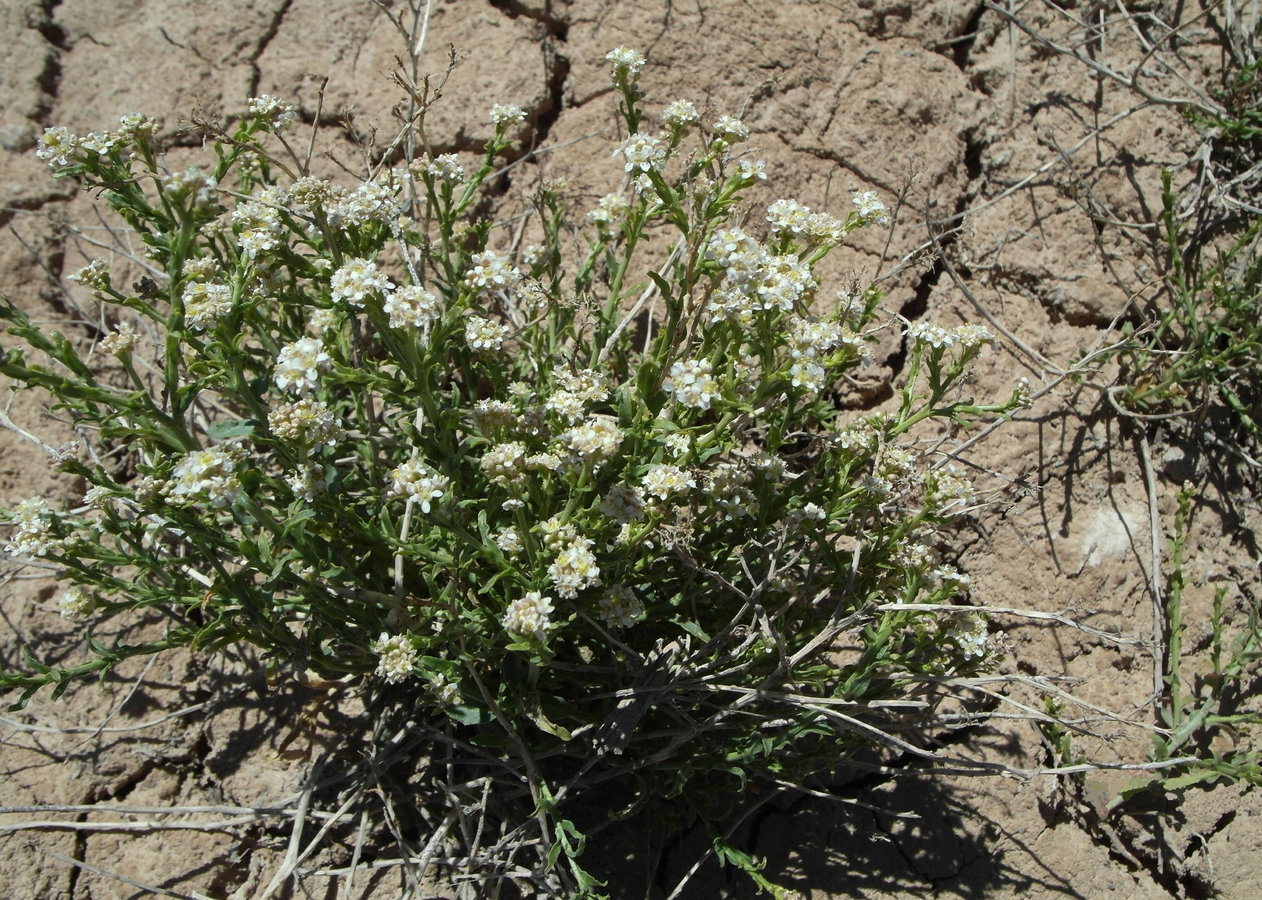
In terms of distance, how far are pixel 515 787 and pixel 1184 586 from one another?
2.40 metres

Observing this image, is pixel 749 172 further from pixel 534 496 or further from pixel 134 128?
pixel 134 128

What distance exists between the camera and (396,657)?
2373 mm

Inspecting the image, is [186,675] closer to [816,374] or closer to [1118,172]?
[816,374]

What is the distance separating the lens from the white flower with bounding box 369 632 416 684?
2338 millimetres

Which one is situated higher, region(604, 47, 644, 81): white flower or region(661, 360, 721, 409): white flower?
region(604, 47, 644, 81): white flower

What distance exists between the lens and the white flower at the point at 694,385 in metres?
2.31

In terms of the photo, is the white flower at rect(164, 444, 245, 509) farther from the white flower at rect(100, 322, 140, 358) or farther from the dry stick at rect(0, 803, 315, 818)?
the dry stick at rect(0, 803, 315, 818)

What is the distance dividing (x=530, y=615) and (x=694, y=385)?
26.6 inches

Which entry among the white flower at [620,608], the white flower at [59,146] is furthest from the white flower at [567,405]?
the white flower at [59,146]

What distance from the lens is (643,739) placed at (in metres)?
2.70

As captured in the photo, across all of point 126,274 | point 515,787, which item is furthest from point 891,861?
point 126,274

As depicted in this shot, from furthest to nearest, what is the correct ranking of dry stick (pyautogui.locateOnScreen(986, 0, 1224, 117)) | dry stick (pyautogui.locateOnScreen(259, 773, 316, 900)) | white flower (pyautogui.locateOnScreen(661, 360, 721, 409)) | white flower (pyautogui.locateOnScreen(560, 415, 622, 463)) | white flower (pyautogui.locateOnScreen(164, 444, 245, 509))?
dry stick (pyautogui.locateOnScreen(986, 0, 1224, 117)) → dry stick (pyautogui.locateOnScreen(259, 773, 316, 900)) → white flower (pyautogui.locateOnScreen(661, 360, 721, 409)) → white flower (pyautogui.locateOnScreen(560, 415, 622, 463)) → white flower (pyautogui.locateOnScreen(164, 444, 245, 509))

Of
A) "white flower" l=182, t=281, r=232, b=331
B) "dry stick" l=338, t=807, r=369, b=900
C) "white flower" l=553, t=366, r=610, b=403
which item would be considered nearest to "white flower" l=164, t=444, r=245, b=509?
"white flower" l=182, t=281, r=232, b=331

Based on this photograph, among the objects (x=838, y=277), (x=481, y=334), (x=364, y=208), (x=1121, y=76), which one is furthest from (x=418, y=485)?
(x=1121, y=76)
